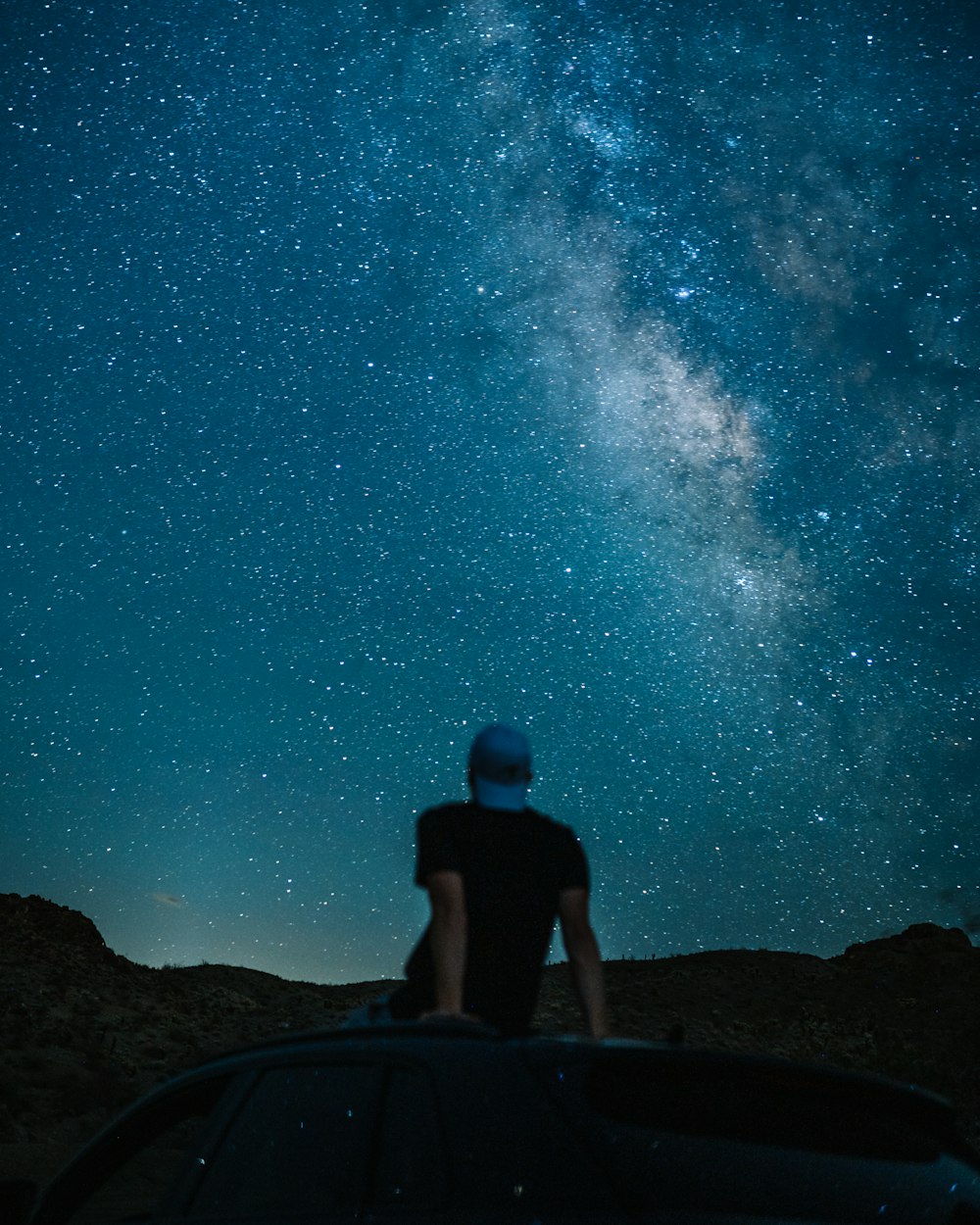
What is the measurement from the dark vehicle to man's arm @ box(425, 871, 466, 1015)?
2.64 feet

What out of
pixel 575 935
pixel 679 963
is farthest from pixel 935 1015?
pixel 575 935

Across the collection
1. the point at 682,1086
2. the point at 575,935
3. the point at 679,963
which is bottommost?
the point at 682,1086

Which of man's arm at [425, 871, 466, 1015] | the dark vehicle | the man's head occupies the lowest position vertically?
the dark vehicle

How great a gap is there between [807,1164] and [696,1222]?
0.36m

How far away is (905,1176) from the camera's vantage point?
2.29 meters

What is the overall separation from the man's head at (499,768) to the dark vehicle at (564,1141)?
1.28m

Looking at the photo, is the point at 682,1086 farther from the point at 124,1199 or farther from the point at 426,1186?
the point at 124,1199

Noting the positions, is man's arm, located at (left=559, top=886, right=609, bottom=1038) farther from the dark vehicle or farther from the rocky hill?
the rocky hill

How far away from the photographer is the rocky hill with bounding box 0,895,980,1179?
90.9 feet

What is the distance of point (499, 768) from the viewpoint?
13.5 ft

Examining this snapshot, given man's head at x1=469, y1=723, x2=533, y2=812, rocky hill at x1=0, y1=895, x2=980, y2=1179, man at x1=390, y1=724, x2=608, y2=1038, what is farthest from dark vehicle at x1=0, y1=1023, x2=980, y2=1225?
rocky hill at x1=0, y1=895, x2=980, y2=1179

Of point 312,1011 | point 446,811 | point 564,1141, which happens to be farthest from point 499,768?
point 312,1011

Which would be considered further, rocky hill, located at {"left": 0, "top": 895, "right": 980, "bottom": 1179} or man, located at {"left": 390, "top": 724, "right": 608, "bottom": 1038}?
rocky hill, located at {"left": 0, "top": 895, "right": 980, "bottom": 1179}

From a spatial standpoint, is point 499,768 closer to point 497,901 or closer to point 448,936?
point 497,901
